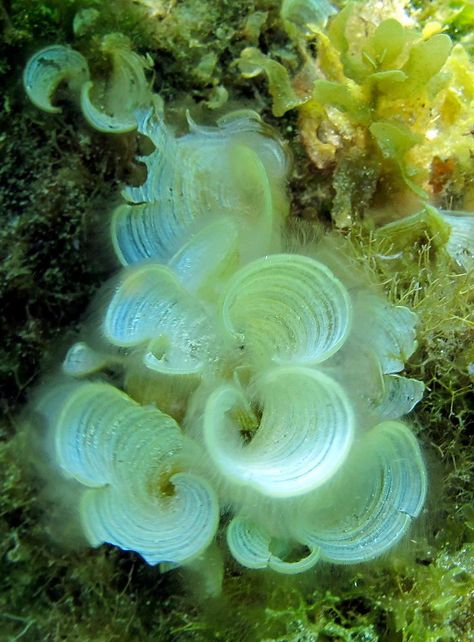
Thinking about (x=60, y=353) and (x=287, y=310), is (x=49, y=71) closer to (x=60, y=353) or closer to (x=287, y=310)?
(x=60, y=353)

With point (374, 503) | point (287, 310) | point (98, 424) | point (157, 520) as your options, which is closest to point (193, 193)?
point (287, 310)

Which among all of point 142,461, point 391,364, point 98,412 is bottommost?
point 142,461

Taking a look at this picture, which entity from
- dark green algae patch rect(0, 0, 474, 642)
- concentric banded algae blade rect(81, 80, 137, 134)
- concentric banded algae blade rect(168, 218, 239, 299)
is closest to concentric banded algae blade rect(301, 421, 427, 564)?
dark green algae patch rect(0, 0, 474, 642)

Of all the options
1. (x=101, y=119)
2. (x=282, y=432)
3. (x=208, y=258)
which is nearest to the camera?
(x=282, y=432)

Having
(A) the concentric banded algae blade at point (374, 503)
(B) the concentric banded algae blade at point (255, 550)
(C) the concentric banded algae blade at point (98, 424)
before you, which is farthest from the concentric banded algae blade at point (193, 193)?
(B) the concentric banded algae blade at point (255, 550)

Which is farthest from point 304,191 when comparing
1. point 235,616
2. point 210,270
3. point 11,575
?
point 11,575

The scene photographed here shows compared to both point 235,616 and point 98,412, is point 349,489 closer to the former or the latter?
point 235,616
